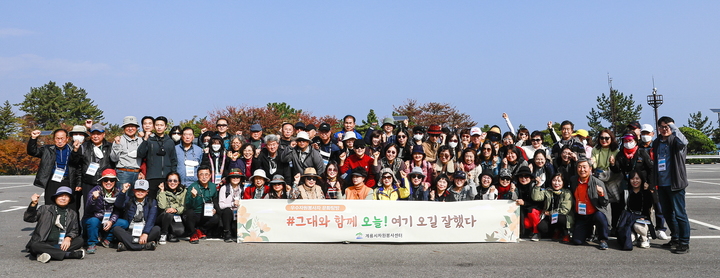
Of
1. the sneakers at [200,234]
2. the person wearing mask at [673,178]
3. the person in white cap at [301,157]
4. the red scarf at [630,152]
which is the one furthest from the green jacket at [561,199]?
the sneakers at [200,234]

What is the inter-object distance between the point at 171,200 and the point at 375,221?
3.12 m

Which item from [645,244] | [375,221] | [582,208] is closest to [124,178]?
[375,221]

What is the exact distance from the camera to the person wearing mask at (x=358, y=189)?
7957 mm

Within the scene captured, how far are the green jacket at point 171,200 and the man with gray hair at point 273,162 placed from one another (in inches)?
57.0

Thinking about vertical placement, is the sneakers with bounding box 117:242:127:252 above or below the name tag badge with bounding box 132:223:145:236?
below

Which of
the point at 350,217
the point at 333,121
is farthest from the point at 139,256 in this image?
the point at 333,121

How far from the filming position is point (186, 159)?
27.5 feet

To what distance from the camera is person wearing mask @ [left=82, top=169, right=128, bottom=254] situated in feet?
22.4

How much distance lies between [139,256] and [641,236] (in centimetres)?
676

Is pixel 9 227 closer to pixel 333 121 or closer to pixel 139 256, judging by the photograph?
pixel 139 256

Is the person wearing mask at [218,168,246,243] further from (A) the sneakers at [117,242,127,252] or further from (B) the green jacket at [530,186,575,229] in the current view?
(B) the green jacket at [530,186,575,229]

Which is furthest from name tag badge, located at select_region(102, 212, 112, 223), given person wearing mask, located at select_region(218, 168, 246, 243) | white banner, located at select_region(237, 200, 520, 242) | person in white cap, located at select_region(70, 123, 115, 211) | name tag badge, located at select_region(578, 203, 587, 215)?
name tag badge, located at select_region(578, 203, 587, 215)

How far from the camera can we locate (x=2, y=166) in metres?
30.2

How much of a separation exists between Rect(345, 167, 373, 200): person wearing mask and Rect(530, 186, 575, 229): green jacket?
253 centimetres
